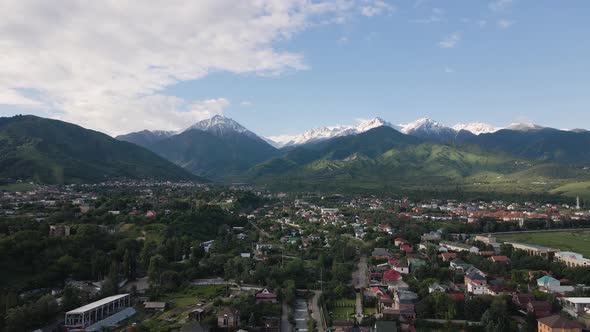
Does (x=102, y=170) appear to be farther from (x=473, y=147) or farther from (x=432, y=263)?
(x=473, y=147)

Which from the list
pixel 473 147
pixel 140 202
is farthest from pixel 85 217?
pixel 473 147

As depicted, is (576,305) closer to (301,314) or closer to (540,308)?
(540,308)

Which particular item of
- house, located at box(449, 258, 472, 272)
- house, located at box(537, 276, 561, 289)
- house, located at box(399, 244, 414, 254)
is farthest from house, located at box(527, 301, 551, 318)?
house, located at box(399, 244, 414, 254)

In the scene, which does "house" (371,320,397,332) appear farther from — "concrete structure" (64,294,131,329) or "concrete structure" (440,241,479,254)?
"concrete structure" (440,241,479,254)

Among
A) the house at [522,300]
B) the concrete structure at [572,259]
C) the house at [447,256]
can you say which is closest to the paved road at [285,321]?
the house at [522,300]

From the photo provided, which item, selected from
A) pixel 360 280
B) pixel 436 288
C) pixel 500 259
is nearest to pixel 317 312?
pixel 360 280
